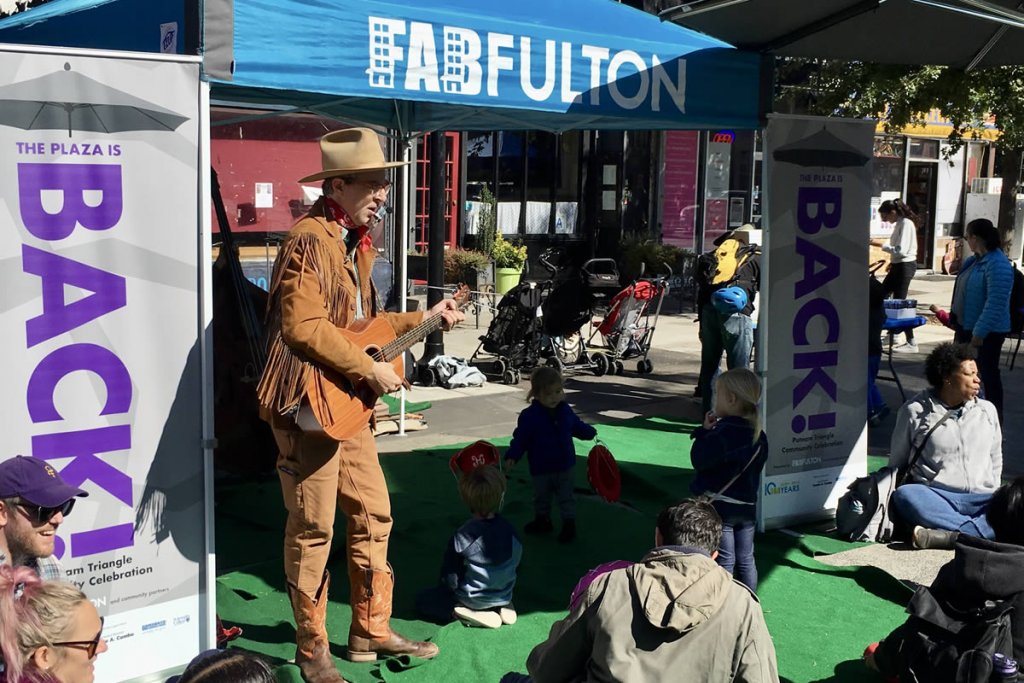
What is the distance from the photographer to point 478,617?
5.06 meters

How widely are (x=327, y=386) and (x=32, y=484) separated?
114cm

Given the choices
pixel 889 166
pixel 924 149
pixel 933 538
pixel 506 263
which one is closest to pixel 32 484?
pixel 933 538

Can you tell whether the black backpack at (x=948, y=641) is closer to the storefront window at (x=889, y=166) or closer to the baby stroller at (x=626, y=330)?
the baby stroller at (x=626, y=330)

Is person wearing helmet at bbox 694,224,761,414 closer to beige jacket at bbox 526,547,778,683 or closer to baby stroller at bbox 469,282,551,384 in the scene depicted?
baby stroller at bbox 469,282,551,384

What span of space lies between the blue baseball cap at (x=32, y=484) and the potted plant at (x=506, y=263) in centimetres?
1317

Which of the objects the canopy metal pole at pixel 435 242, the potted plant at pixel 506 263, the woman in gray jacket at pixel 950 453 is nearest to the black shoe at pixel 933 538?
the woman in gray jacket at pixel 950 453

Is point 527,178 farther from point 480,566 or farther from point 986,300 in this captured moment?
point 480,566

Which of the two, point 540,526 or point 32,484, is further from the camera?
point 540,526

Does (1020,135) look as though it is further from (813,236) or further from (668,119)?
(668,119)

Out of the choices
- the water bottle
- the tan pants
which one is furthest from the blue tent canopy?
the water bottle

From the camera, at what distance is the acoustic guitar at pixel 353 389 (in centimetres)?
415

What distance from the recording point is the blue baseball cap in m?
3.43

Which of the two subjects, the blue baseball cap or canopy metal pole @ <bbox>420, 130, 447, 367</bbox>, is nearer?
the blue baseball cap

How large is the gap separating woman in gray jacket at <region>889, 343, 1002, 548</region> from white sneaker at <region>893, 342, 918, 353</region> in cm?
792
